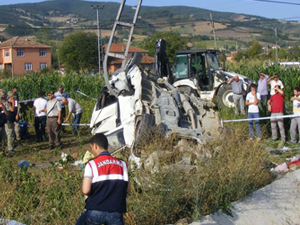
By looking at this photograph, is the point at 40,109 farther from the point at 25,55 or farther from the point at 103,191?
the point at 25,55

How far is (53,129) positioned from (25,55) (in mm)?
81187

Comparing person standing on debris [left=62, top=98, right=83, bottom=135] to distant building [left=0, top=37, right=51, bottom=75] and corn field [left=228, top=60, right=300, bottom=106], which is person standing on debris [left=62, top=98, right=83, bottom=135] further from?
distant building [left=0, top=37, right=51, bottom=75]

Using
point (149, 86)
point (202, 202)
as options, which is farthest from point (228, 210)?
point (149, 86)

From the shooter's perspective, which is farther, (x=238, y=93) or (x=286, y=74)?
(x=286, y=74)

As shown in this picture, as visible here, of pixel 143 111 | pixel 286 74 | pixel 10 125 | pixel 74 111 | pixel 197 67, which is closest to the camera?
pixel 143 111

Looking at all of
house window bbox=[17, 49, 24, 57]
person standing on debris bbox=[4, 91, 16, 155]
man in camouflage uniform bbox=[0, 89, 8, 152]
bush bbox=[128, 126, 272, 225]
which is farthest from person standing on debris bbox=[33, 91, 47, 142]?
house window bbox=[17, 49, 24, 57]

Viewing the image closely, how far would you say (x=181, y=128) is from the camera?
975 cm

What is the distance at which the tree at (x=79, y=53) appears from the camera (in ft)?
226

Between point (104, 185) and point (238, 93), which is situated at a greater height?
point (238, 93)

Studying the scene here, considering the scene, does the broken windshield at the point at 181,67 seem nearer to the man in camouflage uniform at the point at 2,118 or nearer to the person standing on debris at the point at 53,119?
the person standing on debris at the point at 53,119

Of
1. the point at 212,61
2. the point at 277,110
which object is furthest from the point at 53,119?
the point at 212,61

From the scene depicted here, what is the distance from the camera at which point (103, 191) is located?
16.4 ft

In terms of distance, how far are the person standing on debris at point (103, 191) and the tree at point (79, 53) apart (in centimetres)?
6342

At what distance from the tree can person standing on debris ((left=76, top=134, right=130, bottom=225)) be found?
63420 mm
